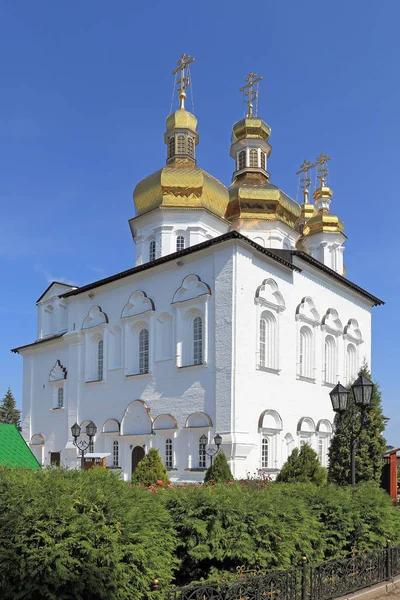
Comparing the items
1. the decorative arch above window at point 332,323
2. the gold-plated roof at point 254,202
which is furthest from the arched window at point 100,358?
the decorative arch above window at point 332,323

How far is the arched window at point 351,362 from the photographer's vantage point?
89.3 ft

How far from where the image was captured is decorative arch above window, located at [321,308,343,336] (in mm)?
25047

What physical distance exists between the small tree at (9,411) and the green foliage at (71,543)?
55.0 meters

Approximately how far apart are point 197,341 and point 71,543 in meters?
16.5

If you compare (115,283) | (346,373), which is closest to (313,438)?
(346,373)

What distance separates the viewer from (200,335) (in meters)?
21.5

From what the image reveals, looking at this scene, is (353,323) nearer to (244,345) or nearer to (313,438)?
(313,438)

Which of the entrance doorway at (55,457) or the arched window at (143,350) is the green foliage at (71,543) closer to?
the arched window at (143,350)

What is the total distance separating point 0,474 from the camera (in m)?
5.72

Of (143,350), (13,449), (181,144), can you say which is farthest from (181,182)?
(13,449)

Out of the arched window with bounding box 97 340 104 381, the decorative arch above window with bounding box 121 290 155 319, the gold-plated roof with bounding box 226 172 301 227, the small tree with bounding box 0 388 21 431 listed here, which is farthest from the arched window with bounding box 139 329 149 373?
the small tree with bounding box 0 388 21 431

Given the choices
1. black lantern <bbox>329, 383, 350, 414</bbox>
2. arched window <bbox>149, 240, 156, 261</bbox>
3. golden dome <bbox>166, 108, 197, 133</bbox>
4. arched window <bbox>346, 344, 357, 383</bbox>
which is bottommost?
black lantern <bbox>329, 383, 350, 414</bbox>

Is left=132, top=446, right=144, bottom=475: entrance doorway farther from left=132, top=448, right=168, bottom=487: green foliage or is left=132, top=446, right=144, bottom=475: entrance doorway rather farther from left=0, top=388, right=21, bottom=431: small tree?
left=0, top=388, right=21, bottom=431: small tree

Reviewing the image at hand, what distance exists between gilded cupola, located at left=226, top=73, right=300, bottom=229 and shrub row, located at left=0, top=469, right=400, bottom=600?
2067 centimetres
